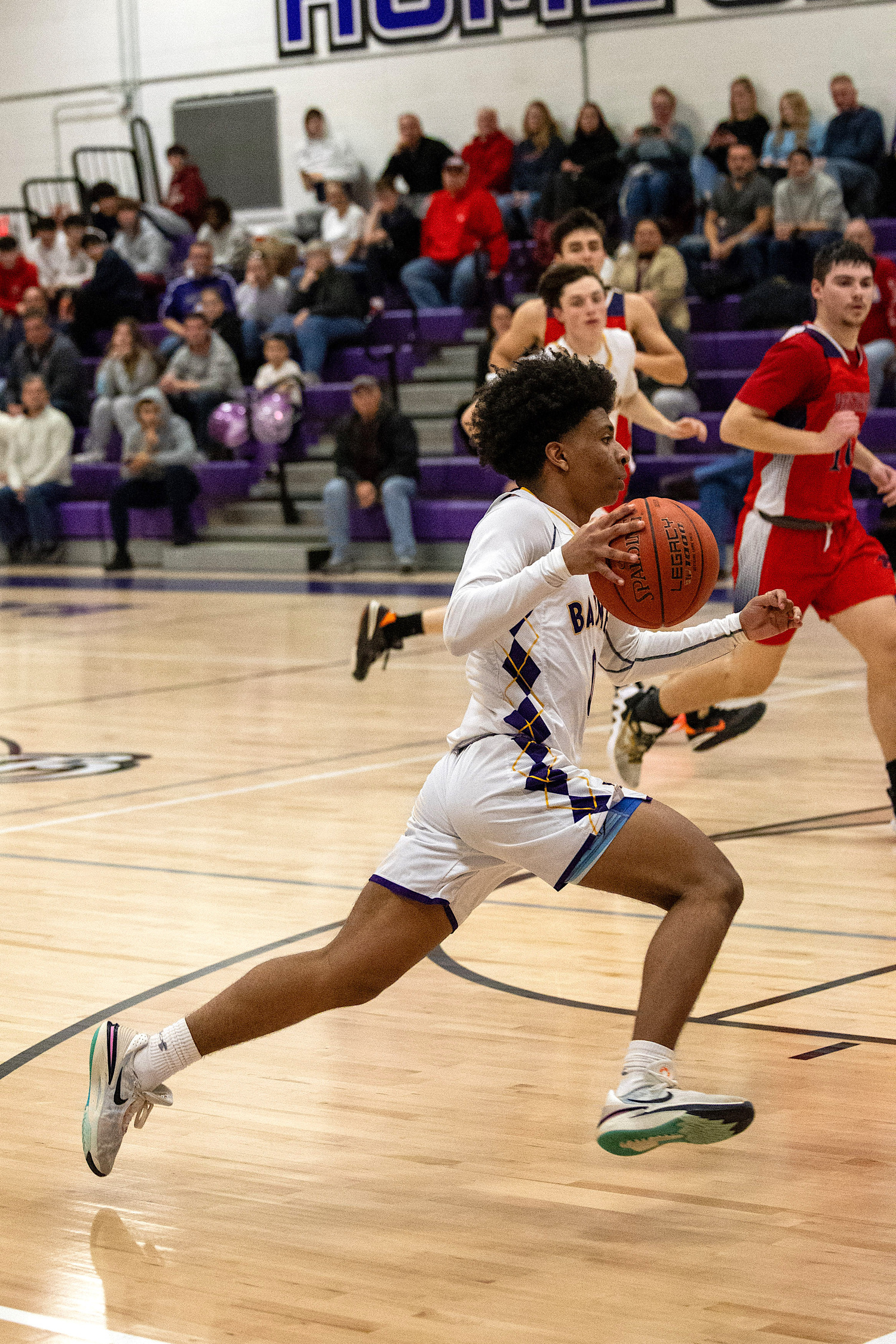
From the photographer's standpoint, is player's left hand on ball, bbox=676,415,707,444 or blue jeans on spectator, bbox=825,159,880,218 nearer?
player's left hand on ball, bbox=676,415,707,444

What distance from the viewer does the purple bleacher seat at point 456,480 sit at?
48.3 ft

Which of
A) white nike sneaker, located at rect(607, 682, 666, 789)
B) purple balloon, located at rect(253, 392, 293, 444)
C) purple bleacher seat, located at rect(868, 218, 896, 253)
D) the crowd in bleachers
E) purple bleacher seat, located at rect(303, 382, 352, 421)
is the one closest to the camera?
white nike sneaker, located at rect(607, 682, 666, 789)

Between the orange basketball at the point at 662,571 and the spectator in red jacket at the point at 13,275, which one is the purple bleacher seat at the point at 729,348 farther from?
the orange basketball at the point at 662,571

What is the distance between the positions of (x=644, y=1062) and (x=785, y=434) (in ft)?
9.56

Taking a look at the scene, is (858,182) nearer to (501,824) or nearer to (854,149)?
(854,149)

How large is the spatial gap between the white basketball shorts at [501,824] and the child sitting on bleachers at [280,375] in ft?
41.7

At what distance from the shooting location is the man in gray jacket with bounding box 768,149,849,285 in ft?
46.0

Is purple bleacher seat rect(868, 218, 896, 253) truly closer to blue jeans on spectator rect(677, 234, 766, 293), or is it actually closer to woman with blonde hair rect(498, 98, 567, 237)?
blue jeans on spectator rect(677, 234, 766, 293)

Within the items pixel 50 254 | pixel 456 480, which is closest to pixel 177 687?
pixel 456 480

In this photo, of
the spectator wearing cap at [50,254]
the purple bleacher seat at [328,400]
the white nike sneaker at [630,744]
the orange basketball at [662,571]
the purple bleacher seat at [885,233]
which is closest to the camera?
the orange basketball at [662,571]

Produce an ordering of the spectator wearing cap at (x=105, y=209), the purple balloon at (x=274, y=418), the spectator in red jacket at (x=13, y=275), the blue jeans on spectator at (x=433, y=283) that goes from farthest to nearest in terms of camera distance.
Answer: the spectator wearing cap at (x=105, y=209) → the spectator in red jacket at (x=13, y=275) → the blue jeans on spectator at (x=433, y=283) → the purple balloon at (x=274, y=418)

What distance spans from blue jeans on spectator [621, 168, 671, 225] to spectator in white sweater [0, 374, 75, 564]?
5.22 meters

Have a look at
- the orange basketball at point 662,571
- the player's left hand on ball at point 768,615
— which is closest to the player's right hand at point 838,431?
the orange basketball at point 662,571

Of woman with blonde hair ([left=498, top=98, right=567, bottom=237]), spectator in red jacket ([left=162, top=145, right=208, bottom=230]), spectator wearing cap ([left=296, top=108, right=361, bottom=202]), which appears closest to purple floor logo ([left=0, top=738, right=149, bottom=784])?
woman with blonde hair ([left=498, top=98, right=567, bottom=237])
